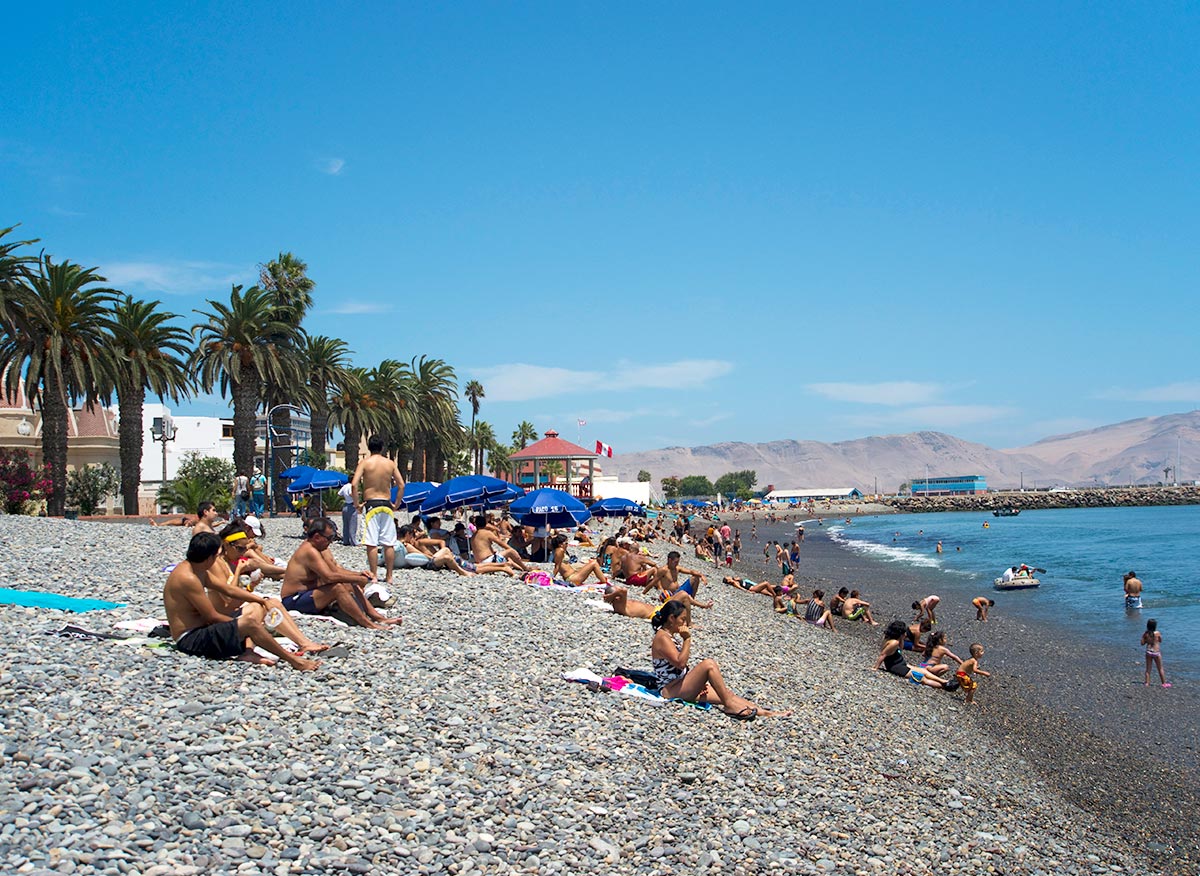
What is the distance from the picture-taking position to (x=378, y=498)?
11.3 metres

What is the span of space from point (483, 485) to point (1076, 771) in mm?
12331

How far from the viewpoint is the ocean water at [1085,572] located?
2012cm

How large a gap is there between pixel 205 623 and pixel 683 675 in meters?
4.15

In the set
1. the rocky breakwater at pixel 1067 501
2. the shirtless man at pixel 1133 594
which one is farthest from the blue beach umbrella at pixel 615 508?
the rocky breakwater at pixel 1067 501

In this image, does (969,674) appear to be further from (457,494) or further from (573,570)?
(457,494)

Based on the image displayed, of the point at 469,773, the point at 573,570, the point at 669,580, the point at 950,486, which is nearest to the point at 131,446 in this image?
the point at 573,570

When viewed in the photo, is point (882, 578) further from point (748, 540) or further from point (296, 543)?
point (748, 540)

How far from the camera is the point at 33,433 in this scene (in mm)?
36469

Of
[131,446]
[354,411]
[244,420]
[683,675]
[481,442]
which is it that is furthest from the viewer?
[481,442]

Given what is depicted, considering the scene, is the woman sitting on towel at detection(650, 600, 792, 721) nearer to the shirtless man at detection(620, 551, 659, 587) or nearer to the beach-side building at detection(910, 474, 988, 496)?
the shirtless man at detection(620, 551, 659, 587)

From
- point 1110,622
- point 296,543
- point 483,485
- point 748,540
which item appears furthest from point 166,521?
point 748,540

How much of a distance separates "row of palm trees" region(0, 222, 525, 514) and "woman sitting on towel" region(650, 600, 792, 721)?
20.1 meters

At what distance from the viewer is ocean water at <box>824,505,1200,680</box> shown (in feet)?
66.0

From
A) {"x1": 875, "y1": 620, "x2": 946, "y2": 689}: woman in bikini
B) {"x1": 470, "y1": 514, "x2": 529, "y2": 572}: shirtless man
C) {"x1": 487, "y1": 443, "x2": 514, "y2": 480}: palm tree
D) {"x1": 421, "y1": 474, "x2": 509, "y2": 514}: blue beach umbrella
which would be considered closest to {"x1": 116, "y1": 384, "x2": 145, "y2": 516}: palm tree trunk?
{"x1": 421, "y1": 474, "x2": 509, "y2": 514}: blue beach umbrella
